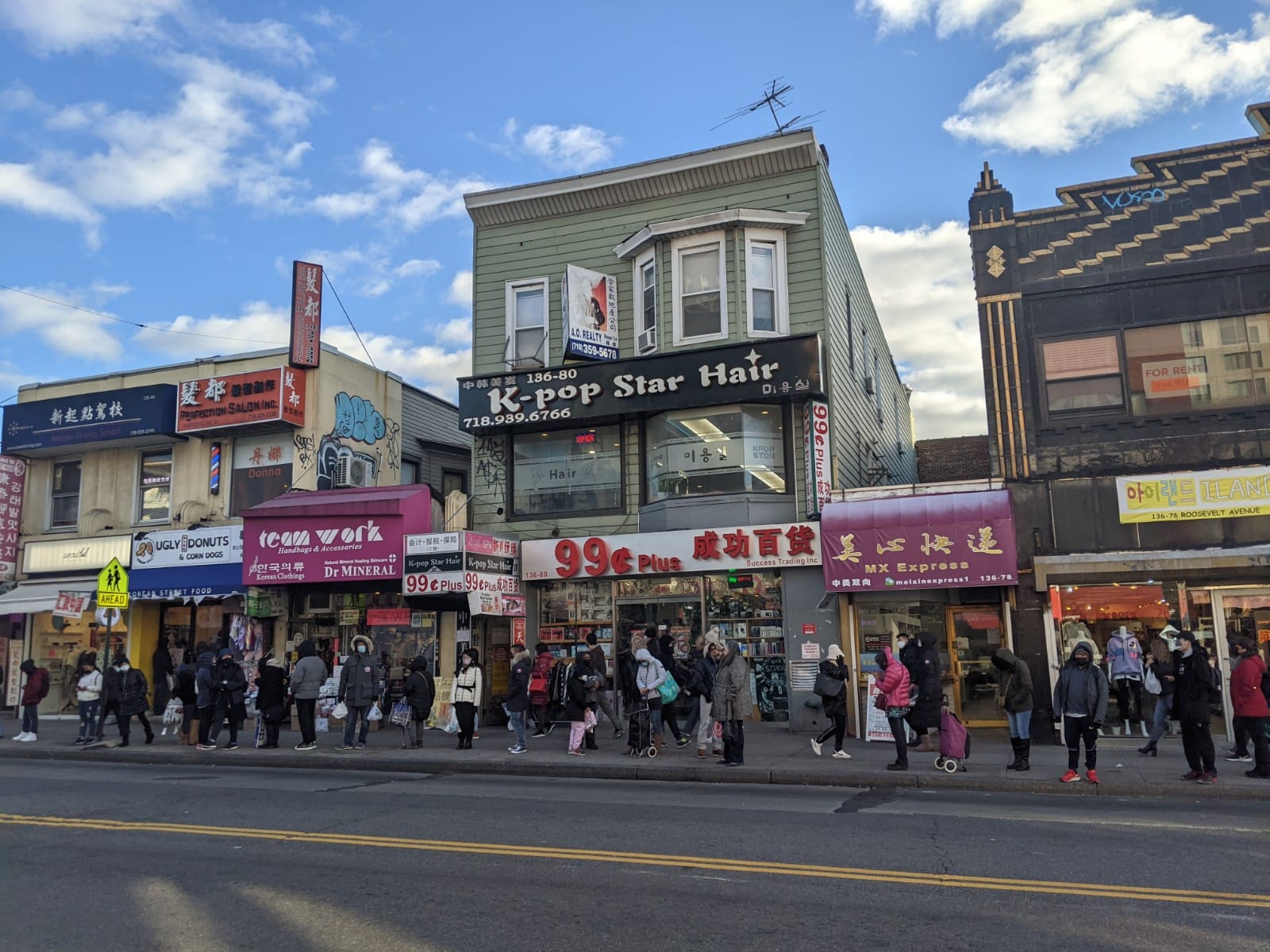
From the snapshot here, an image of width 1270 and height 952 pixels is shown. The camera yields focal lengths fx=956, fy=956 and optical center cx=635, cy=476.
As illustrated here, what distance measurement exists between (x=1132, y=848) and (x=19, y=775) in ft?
45.9

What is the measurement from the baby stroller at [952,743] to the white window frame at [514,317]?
10967mm

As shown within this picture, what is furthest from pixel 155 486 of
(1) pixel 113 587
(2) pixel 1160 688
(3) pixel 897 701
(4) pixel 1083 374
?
(2) pixel 1160 688

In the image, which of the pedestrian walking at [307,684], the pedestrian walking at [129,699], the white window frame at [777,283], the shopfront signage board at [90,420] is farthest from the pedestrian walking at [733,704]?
the shopfront signage board at [90,420]

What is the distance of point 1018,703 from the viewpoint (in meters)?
12.3

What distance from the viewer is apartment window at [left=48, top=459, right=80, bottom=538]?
2378cm

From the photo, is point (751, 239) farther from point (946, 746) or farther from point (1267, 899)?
point (1267, 899)

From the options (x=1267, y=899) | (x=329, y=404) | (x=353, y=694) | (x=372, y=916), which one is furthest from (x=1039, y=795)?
(x=329, y=404)

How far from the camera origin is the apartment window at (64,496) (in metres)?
23.8

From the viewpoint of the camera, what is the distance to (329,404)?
22172 mm

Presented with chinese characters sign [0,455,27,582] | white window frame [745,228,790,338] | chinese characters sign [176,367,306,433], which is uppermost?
white window frame [745,228,790,338]

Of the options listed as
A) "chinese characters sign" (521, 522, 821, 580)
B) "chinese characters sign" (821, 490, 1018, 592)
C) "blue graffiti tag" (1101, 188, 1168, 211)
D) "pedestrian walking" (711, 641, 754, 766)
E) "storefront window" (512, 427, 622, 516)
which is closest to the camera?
"pedestrian walking" (711, 641, 754, 766)

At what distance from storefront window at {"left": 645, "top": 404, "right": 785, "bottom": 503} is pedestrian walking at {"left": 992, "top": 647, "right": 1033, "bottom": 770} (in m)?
6.12

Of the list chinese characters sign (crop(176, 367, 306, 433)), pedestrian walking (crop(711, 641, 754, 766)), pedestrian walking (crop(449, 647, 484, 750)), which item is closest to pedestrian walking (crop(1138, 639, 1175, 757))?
pedestrian walking (crop(711, 641, 754, 766))

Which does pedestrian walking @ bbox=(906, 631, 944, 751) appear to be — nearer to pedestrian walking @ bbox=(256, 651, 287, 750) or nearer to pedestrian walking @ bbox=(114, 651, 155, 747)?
pedestrian walking @ bbox=(256, 651, 287, 750)
